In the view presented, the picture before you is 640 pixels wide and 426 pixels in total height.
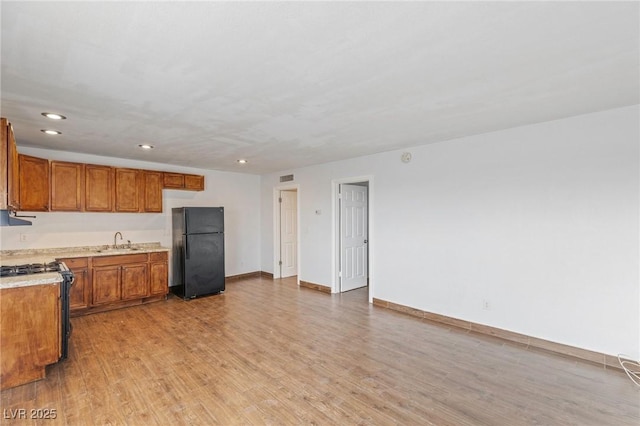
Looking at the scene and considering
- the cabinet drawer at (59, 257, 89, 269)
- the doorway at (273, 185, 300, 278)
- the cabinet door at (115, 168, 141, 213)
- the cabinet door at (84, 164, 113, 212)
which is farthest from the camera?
the doorway at (273, 185, 300, 278)

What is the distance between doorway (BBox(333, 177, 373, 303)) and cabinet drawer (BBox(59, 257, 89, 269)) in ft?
12.7

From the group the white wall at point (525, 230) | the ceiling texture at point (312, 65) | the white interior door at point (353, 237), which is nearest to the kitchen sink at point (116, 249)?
→ the ceiling texture at point (312, 65)

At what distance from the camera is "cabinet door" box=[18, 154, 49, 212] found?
395 cm

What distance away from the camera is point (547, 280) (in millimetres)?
3281

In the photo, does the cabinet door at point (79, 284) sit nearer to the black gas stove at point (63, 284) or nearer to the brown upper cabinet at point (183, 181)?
the black gas stove at point (63, 284)

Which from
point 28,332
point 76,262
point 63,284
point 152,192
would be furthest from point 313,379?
point 152,192

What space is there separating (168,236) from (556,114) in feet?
20.1

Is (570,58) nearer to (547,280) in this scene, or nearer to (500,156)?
(500,156)

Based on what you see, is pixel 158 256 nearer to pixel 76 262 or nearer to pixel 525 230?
pixel 76 262

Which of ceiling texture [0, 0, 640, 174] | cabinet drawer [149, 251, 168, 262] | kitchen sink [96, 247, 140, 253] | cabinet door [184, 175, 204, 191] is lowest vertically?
cabinet drawer [149, 251, 168, 262]

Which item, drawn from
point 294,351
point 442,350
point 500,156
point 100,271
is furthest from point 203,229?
point 500,156

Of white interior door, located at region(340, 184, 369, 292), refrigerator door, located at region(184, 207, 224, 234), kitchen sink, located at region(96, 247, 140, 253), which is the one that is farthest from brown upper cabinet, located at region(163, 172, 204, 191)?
white interior door, located at region(340, 184, 369, 292)

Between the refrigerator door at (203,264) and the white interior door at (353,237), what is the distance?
7.51 feet

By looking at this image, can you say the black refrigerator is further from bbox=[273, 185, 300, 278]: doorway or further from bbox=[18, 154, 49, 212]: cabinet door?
bbox=[18, 154, 49, 212]: cabinet door
